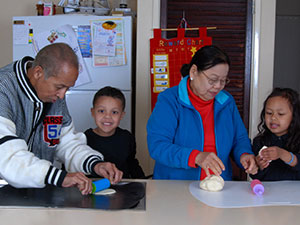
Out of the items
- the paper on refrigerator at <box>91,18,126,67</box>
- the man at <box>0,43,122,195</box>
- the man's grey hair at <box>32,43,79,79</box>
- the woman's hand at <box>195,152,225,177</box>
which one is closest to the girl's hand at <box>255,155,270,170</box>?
the woman's hand at <box>195,152,225,177</box>

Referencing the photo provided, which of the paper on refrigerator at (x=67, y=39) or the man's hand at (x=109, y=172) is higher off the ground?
the paper on refrigerator at (x=67, y=39)

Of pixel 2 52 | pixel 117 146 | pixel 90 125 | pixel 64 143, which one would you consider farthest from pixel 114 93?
pixel 2 52

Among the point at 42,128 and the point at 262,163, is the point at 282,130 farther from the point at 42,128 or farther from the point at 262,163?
the point at 42,128

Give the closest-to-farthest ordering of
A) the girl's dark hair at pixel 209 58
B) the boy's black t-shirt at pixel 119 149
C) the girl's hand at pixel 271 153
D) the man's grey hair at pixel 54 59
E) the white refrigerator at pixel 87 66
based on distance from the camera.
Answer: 1. the man's grey hair at pixel 54 59
2. the girl's hand at pixel 271 153
3. the girl's dark hair at pixel 209 58
4. the boy's black t-shirt at pixel 119 149
5. the white refrigerator at pixel 87 66

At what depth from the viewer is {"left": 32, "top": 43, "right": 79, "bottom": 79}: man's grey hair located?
44.4 inches

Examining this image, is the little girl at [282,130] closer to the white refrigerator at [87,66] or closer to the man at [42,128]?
the man at [42,128]

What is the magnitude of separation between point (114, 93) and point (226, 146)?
741 millimetres

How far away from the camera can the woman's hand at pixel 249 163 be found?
1.27 m

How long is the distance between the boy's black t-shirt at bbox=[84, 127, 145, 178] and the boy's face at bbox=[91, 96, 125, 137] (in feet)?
0.15

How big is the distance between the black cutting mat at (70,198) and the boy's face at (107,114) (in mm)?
656

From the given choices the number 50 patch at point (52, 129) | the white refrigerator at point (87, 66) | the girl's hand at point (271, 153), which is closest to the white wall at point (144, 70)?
the white refrigerator at point (87, 66)

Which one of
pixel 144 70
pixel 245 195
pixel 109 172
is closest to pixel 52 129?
pixel 109 172

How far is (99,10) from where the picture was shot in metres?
2.71

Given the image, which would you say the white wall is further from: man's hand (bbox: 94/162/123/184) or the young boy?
man's hand (bbox: 94/162/123/184)
